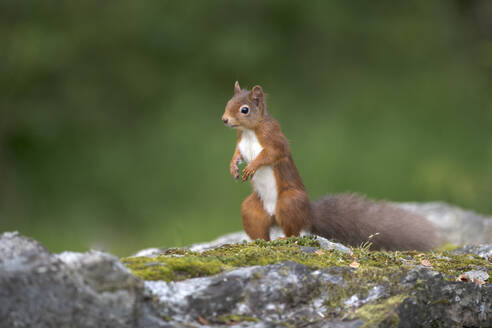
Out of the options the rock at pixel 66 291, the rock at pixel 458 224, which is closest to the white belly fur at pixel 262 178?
the rock at pixel 66 291

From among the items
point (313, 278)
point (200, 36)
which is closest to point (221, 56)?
point (200, 36)

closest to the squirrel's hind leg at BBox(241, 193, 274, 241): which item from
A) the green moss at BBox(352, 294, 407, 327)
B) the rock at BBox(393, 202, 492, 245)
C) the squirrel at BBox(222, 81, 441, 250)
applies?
the squirrel at BBox(222, 81, 441, 250)

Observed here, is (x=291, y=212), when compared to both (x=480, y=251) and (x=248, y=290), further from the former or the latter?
(x=248, y=290)

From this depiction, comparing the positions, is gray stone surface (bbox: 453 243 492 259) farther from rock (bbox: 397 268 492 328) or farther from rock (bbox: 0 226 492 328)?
rock (bbox: 397 268 492 328)

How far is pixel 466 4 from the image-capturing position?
10.5 meters

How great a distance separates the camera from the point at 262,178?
385 centimetres

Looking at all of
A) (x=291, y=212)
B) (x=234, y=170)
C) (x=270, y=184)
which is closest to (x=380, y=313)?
(x=291, y=212)

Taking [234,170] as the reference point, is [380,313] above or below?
below

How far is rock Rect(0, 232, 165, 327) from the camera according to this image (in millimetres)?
1995

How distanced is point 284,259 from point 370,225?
5.59 ft

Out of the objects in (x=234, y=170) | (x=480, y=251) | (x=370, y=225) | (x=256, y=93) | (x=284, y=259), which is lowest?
(x=480, y=251)

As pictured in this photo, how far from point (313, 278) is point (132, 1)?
7643mm

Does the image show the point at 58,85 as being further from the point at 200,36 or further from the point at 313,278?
the point at 313,278

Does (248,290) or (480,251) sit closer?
Result: (248,290)
